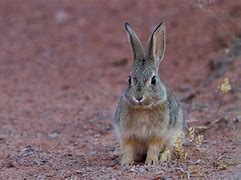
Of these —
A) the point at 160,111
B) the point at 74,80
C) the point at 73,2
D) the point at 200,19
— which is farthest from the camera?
the point at 73,2

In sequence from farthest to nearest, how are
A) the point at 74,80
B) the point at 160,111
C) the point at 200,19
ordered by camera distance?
the point at 200,19, the point at 74,80, the point at 160,111

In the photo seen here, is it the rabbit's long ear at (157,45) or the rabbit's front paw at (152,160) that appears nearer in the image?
the rabbit's front paw at (152,160)

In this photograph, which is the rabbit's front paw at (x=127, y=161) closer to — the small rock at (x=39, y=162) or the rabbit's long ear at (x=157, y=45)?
the small rock at (x=39, y=162)

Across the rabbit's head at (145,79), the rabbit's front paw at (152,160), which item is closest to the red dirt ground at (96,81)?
the rabbit's front paw at (152,160)

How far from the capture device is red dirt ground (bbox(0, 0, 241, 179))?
7797 millimetres

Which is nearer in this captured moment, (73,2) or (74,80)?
(74,80)

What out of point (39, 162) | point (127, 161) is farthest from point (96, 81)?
point (127, 161)

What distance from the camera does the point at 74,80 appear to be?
1324 cm

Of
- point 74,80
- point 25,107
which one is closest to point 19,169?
point 25,107

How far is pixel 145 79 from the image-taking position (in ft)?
24.7

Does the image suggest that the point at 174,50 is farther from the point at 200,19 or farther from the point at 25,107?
the point at 25,107

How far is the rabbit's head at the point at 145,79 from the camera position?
7.45 m

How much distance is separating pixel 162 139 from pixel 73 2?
965 cm

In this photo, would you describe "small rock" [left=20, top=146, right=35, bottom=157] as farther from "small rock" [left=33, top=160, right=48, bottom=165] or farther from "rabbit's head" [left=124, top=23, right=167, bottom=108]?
"rabbit's head" [left=124, top=23, right=167, bottom=108]
